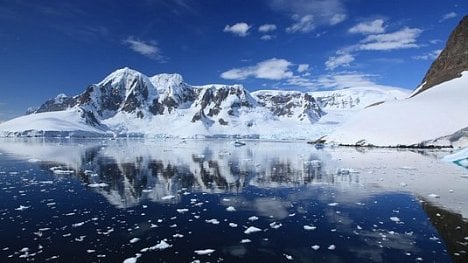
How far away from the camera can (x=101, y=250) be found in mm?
10008

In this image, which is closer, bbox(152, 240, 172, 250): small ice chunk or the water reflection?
the water reflection

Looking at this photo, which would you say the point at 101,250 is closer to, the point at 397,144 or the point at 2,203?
the point at 2,203

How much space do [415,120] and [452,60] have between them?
46.9 metres

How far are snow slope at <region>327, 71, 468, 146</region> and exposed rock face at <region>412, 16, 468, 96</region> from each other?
8.61 meters

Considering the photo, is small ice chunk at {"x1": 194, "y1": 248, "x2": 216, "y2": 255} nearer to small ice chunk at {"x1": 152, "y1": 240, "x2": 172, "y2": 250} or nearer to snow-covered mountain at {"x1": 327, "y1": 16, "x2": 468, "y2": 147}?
small ice chunk at {"x1": 152, "y1": 240, "x2": 172, "y2": 250}

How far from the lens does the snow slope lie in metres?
64.4

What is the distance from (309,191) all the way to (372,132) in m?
59.5

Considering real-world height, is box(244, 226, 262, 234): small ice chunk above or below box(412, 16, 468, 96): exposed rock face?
below

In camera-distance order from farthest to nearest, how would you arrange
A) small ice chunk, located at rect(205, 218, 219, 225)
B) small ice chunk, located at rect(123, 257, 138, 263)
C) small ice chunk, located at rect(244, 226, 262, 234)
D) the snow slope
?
the snow slope → small ice chunk, located at rect(205, 218, 219, 225) → small ice chunk, located at rect(244, 226, 262, 234) → small ice chunk, located at rect(123, 257, 138, 263)

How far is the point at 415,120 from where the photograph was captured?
6975cm

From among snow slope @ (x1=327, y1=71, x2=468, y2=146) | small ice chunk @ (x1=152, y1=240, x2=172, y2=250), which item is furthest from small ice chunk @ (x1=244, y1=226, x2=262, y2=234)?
snow slope @ (x1=327, y1=71, x2=468, y2=146)

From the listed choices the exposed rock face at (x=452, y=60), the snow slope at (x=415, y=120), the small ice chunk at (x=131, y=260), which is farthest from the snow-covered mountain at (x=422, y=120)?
the small ice chunk at (x=131, y=260)

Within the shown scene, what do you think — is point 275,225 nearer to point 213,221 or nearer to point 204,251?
point 213,221

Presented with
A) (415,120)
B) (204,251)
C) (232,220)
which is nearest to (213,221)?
(232,220)
